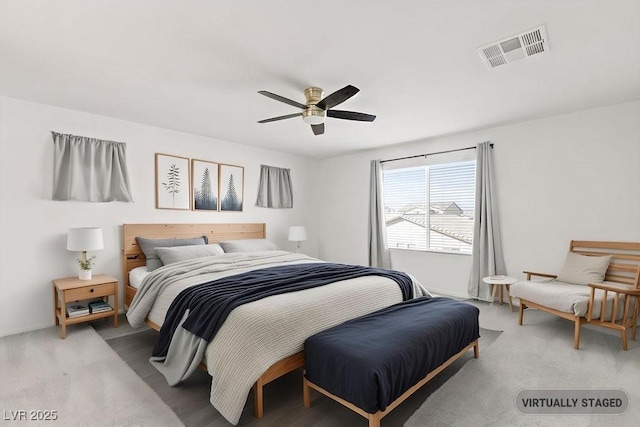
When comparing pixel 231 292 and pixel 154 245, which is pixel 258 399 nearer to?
pixel 231 292

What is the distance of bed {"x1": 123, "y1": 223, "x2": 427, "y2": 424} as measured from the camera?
6.30ft

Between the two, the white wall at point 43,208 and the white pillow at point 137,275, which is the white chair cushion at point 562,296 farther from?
the white wall at point 43,208

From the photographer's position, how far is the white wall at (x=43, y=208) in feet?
10.6

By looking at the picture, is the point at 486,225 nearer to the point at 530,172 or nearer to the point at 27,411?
the point at 530,172

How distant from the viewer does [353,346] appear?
6.15ft

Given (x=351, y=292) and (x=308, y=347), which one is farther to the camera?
(x=351, y=292)

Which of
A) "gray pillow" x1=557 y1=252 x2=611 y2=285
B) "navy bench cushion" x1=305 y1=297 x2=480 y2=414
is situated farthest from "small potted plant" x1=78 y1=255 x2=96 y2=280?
"gray pillow" x1=557 y1=252 x2=611 y2=285

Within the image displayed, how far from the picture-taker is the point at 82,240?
332 cm

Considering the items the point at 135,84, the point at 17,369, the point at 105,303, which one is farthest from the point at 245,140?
the point at 17,369

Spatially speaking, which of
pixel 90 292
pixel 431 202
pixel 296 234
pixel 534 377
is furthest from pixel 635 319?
pixel 90 292

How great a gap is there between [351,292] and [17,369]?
2.71 metres

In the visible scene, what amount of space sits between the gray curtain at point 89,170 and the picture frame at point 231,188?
1.31 m

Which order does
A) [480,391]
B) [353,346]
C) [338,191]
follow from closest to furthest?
[353,346] → [480,391] → [338,191]

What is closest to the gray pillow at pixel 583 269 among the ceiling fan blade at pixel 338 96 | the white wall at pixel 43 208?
the ceiling fan blade at pixel 338 96
